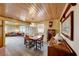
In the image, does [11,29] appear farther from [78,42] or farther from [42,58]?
[78,42]

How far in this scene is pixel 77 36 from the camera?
4.26 feet

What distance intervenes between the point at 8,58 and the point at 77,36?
89 cm

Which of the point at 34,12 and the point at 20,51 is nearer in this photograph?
the point at 20,51

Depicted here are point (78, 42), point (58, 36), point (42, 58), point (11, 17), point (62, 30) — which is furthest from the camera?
point (11, 17)

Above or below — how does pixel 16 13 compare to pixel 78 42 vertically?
above

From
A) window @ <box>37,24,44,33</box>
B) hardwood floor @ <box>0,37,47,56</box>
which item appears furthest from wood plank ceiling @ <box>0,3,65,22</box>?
hardwood floor @ <box>0,37,47,56</box>

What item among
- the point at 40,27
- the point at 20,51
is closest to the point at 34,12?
the point at 40,27

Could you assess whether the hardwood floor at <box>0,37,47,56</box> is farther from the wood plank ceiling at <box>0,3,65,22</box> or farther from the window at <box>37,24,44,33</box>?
the wood plank ceiling at <box>0,3,65,22</box>

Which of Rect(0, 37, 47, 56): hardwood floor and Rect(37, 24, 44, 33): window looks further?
Rect(37, 24, 44, 33): window

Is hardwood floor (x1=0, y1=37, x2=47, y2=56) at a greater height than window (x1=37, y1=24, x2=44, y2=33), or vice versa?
window (x1=37, y1=24, x2=44, y2=33)

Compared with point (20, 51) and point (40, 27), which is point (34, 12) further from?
point (20, 51)

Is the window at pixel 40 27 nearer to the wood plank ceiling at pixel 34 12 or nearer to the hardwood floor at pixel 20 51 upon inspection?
the wood plank ceiling at pixel 34 12

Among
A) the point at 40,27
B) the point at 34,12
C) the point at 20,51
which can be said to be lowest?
the point at 20,51

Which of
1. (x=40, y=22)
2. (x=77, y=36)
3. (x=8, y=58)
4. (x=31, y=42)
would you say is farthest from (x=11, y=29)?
(x=31, y=42)
